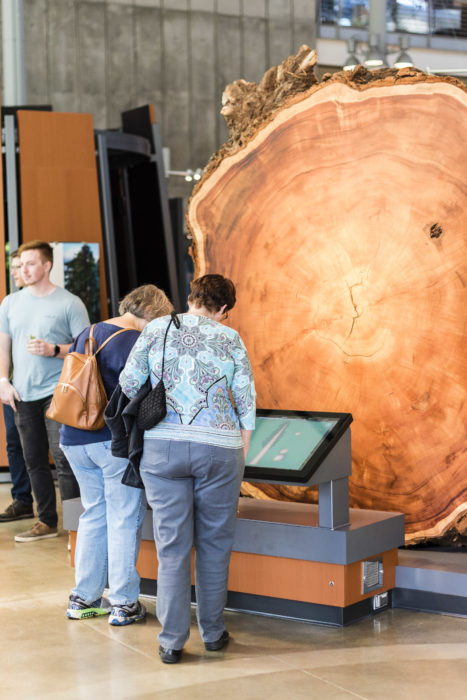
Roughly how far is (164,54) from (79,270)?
9.32m

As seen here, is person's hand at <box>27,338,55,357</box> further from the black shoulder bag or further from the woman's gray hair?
the black shoulder bag

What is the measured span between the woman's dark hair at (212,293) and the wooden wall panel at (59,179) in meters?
4.00

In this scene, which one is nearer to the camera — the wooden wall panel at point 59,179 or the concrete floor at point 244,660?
the concrete floor at point 244,660

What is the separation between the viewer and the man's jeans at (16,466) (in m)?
5.73

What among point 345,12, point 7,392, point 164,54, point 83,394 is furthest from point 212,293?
point 345,12

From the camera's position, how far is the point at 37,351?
493 centimetres

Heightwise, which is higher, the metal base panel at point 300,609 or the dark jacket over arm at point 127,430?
the dark jacket over arm at point 127,430

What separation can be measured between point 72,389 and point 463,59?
15271 millimetres

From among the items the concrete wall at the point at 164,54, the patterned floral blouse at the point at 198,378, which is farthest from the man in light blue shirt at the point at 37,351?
the concrete wall at the point at 164,54

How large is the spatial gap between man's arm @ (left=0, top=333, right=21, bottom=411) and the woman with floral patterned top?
205 cm

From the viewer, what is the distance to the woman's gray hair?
3553 millimetres

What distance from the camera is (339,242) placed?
4055 millimetres

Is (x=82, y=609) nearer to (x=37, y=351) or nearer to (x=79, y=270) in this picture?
(x=37, y=351)

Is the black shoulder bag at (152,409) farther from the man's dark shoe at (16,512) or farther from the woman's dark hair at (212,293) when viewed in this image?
the man's dark shoe at (16,512)
